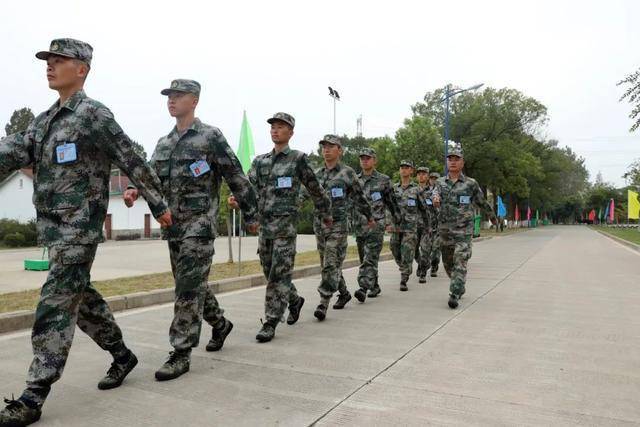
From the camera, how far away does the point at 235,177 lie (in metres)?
4.31

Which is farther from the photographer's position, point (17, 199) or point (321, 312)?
point (17, 199)

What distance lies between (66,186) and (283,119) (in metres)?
2.40

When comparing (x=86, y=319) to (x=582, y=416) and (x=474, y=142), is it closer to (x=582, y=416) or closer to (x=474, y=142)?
(x=582, y=416)

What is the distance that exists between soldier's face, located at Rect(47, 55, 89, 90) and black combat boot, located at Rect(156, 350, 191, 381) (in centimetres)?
198

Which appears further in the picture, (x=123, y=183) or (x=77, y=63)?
(x=123, y=183)

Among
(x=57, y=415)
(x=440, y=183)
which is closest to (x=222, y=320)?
(x=57, y=415)

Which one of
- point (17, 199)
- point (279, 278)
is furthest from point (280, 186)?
point (17, 199)

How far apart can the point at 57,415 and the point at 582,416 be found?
121 inches

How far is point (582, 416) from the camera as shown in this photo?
3.33 metres

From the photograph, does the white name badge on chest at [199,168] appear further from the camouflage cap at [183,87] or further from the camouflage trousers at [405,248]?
the camouflage trousers at [405,248]

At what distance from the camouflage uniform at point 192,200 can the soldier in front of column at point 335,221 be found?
212 cm

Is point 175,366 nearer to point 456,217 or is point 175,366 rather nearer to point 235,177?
point 235,177

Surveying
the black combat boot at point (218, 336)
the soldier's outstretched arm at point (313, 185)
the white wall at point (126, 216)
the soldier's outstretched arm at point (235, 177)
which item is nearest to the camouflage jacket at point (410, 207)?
the soldier's outstretched arm at point (313, 185)

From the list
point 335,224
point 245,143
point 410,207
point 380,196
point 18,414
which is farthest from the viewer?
point 245,143
